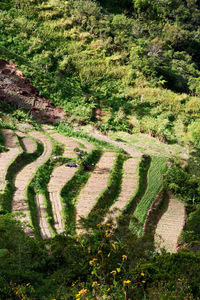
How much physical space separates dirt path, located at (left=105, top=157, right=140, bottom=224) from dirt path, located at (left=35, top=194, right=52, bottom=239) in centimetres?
303

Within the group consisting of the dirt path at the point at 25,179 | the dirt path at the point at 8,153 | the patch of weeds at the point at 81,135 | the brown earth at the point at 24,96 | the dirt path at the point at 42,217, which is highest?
the brown earth at the point at 24,96

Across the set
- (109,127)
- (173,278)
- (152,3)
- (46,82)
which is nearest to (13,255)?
(173,278)

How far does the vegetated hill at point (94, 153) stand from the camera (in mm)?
8430

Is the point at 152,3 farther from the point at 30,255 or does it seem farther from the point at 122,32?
the point at 30,255

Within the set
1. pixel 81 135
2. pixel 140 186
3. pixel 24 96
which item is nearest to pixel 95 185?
pixel 140 186

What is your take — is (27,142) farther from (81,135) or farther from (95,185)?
(95,185)

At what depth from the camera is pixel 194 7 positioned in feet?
163

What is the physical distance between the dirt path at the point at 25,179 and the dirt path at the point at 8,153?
2.28 ft

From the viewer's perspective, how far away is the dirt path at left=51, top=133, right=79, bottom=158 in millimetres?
18406

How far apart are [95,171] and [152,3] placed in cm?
3532

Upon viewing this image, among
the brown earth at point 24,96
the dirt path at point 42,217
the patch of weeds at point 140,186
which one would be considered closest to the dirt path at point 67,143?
the brown earth at point 24,96

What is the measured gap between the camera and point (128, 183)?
642 inches

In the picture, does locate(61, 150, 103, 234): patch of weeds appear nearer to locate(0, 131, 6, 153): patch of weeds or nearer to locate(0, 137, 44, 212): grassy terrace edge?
locate(0, 137, 44, 212): grassy terrace edge

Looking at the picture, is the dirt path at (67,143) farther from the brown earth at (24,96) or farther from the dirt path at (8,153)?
the dirt path at (8,153)
